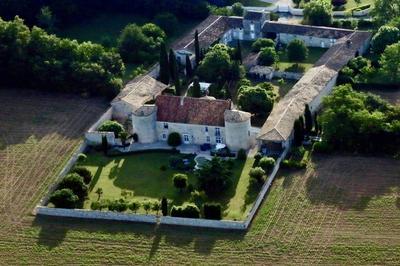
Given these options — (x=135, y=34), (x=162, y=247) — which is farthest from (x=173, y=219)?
(x=135, y=34)

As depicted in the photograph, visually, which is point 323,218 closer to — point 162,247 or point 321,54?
point 162,247

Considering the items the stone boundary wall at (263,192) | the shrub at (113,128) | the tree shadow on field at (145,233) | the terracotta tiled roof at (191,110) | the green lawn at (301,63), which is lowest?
the tree shadow on field at (145,233)

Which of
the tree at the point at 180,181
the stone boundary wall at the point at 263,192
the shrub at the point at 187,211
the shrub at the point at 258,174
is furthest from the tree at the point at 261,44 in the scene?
the shrub at the point at 187,211

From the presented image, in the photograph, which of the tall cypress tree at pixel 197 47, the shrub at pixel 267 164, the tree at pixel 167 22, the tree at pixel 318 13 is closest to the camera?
the shrub at pixel 267 164

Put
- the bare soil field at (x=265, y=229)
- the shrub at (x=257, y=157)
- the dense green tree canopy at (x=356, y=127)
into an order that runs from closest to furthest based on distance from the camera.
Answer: the bare soil field at (x=265, y=229), the dense green tree canopy at (x=356, y=127), the shrub at (x=257, y=157)

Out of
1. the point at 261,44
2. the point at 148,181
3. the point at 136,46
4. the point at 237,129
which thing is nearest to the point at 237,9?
the point at 261,44

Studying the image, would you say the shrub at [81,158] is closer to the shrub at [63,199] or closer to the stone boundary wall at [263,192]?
the shrub at [63,199]
